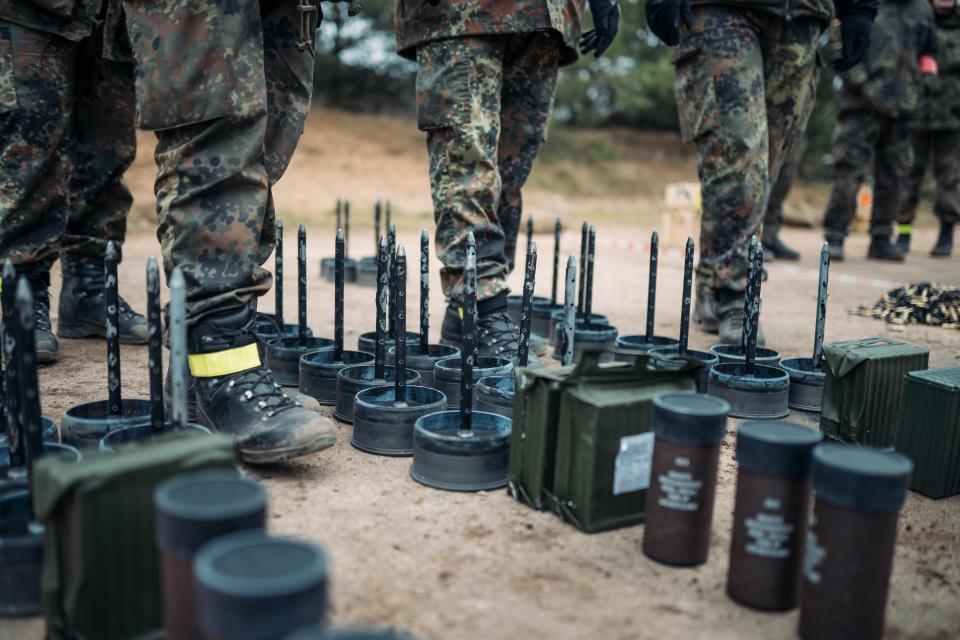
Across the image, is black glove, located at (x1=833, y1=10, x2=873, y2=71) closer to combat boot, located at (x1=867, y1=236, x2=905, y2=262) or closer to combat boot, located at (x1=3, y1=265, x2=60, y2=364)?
combat boot, located at (x1=3, y1=265, x2=60, y2=364)

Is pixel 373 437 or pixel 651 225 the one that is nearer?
pixel 373 437

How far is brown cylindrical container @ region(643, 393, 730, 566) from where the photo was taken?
57.6 inches

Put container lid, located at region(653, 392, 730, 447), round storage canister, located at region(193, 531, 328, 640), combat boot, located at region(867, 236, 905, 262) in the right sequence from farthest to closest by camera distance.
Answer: combat boot, located at region(867, 236, 905, 262) < container lid, located at region(653, 392, 730, 447) < round storage canister, located at region(193, 531, 328, 640)

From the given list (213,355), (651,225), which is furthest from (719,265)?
(651,225)

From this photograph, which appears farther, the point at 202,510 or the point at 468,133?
the point at 468,133

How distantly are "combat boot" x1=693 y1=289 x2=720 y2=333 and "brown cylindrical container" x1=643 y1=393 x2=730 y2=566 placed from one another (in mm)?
2264

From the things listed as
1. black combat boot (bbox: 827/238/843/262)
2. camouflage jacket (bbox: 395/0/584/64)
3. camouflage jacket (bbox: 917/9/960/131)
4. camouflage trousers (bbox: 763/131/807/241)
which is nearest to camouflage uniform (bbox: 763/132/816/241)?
camouflage trousers (bbox: 763/131/807/241)

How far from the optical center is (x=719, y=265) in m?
3.61

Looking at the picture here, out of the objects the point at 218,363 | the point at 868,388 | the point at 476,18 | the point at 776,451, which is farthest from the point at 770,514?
the point at 476,18

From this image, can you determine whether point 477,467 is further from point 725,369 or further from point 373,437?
point 725,369

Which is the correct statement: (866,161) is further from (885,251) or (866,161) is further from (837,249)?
(885,251)

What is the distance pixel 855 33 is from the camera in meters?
3.89

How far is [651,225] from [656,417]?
10185 mm

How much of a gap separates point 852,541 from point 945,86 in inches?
298
